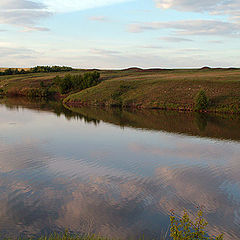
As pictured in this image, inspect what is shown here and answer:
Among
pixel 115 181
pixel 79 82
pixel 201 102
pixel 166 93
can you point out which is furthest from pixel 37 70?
pixel 115 181

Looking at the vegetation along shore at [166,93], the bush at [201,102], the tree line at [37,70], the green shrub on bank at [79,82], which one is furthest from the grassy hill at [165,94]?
the tree line at [37,70]

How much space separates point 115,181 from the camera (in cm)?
1850

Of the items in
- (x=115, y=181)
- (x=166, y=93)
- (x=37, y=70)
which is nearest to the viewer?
(x=115, y=181)

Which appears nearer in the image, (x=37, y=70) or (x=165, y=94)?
(x=165, y=94)

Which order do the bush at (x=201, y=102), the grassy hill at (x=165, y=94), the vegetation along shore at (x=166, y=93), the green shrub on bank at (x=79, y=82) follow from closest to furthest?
the bush at (x=201, y=102) < the vegetation along shore at (x=166, y=93) < the grassy hill at (x=165, y=94) < the green shrub on bank at (x=79, y=82)

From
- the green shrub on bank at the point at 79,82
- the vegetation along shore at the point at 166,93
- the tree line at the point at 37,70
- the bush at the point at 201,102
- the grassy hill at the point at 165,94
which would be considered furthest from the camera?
the tree line at the point at 37,70

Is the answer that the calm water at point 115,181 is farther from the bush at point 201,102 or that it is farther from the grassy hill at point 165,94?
the grassy hill at point 165,94

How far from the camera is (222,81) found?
6575cm

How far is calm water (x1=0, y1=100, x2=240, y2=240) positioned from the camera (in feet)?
43.6

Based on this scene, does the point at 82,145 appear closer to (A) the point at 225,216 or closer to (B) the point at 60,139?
(B) the point at 60,139

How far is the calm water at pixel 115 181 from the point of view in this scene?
13298 mm

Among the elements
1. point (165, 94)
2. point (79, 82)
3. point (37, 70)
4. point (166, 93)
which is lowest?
point (165, 94)

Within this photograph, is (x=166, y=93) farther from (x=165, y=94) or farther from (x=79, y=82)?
(x=79, y=82)

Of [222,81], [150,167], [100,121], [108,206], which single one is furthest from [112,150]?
[222,81]
